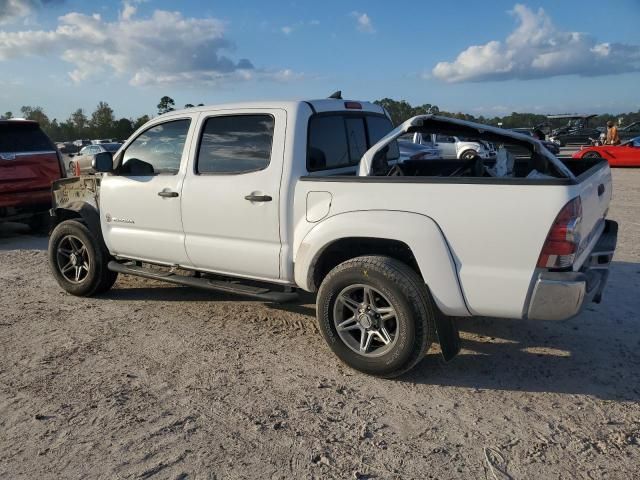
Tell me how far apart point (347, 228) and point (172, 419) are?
1.66 meters

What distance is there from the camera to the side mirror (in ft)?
17.2

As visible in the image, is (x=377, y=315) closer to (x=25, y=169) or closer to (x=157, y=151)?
(x=157, y=151)

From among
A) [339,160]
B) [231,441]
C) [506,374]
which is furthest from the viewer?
[339,160]

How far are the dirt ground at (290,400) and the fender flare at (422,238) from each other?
2.26 ft

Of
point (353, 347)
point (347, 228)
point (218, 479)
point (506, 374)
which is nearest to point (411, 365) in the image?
point (353, 347)

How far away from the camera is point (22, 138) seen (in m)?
9.23

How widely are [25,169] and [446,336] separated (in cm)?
796

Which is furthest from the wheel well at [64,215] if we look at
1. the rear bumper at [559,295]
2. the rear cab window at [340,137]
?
the rear bumper at [559,295]

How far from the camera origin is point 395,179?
366 cm

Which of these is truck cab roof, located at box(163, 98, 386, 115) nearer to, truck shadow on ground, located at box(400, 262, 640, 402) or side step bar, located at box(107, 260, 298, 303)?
side step bar, located at box(107, 260, 298, 303)

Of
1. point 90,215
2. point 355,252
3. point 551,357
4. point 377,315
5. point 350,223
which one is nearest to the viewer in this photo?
point 350,223

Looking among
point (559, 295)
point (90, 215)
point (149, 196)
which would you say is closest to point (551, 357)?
point (559, 295)

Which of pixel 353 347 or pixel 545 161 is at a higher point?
pixel 545 161

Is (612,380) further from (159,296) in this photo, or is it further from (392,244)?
(159,296)
